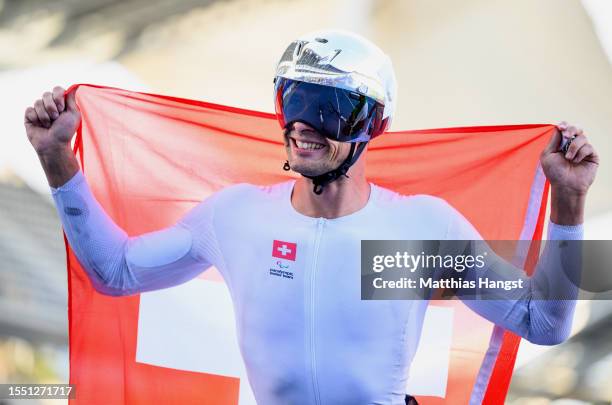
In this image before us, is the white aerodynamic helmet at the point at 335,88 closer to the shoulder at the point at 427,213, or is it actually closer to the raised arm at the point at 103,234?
the shoulder at the point at 427,213

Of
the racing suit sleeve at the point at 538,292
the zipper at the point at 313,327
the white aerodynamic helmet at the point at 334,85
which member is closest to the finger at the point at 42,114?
the white aerodynamic helmet at the point at 334,85

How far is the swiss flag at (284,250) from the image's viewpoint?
296 centimetres

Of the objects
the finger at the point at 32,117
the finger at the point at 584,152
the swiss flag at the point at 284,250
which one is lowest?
the swiss flag at the point at 284,250

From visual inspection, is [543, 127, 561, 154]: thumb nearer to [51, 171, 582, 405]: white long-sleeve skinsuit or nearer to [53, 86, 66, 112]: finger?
[51, 171, 582, 405]: white long-sleeve skinsuit

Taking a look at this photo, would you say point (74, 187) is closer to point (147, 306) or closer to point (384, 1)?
point (147, 306)

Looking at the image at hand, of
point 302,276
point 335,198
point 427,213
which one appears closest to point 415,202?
point 427,213

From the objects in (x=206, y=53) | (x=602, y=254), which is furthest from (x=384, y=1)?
(x=602, y=254)

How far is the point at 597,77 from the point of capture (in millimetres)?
6828

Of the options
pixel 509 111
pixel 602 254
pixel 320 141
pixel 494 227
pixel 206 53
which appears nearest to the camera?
pixel 320 141

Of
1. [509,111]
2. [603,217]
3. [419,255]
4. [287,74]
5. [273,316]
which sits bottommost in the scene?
[273,316]

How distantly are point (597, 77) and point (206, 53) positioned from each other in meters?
2.64

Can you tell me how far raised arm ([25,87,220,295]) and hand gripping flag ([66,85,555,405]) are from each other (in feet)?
0.33

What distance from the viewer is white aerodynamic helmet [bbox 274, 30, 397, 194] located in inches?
112

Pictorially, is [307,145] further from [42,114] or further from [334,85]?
[42,114]
